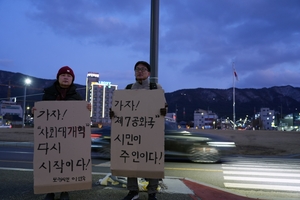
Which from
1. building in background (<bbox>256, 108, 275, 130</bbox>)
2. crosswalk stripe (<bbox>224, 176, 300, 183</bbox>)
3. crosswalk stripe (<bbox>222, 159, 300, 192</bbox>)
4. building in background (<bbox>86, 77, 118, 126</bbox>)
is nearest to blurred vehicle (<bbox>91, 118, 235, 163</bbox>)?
crosswalk stripe (<bbox>222, 159, 300, 192</bbox>)

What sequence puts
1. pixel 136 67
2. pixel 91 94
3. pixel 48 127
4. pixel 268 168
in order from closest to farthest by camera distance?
pixel 48 127, pixel 136 67, pixel 268 168, pixel 91 94

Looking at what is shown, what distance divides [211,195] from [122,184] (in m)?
1.60

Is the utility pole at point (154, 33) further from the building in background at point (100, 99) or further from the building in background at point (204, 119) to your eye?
the building in background at point (204, 119)

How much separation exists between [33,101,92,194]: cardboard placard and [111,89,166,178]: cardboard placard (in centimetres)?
42

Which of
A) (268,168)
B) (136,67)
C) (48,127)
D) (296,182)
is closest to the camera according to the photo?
(48,127)

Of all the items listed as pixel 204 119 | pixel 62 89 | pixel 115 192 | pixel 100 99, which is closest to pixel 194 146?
pixel 115 192

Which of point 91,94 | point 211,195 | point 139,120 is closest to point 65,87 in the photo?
point 139,120

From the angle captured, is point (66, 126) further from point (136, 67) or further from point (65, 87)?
point (136, 67)

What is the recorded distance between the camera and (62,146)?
4020mm

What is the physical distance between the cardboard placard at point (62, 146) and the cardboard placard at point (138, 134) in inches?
16.4

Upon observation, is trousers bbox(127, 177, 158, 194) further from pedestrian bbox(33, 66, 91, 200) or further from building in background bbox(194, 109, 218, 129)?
building in background bbox(194, 109, 218, 129)

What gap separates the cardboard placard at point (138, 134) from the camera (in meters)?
4.05

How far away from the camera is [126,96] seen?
423 cm

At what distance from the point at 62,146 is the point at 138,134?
109 centimetres
